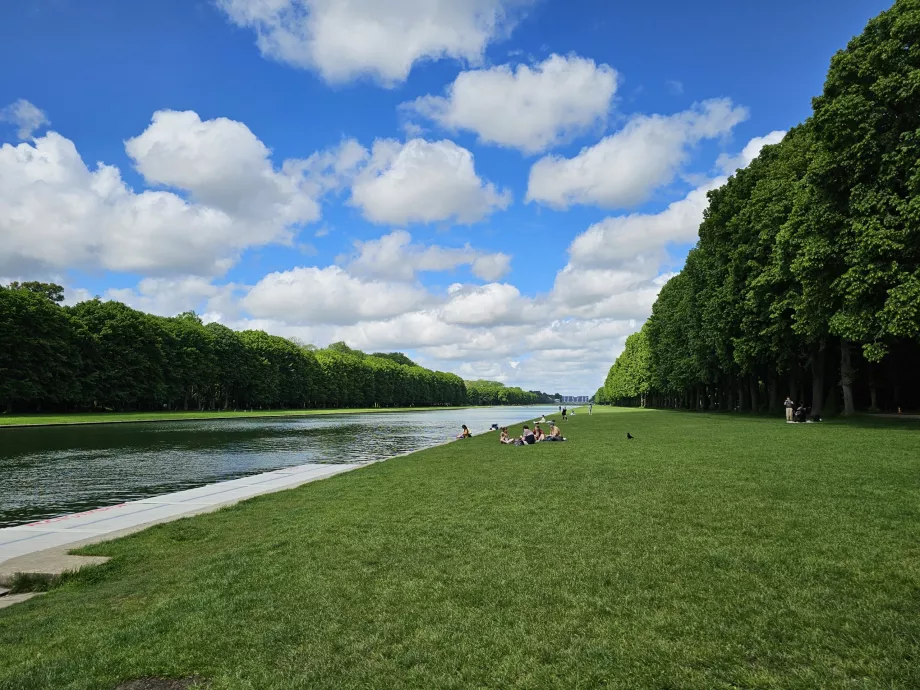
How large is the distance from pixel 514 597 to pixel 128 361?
94.5 meters

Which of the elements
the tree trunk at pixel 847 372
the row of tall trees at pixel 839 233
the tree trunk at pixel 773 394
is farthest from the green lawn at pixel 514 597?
the tree trunk at pixel 773 394

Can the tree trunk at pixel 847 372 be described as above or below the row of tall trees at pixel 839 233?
below

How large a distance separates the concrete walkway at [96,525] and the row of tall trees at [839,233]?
25.9m

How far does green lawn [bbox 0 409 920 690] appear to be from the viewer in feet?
16.3

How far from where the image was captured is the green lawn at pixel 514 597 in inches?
196

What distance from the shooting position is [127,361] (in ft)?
284

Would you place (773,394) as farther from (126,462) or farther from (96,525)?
(96,525)

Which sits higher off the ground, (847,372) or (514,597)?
(847,372)

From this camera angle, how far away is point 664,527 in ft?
30.8

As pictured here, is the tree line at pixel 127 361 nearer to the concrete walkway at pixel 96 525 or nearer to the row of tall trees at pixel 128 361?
the row of tall trees at pixel 128 361

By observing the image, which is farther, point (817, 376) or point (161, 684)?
point (817, 376)

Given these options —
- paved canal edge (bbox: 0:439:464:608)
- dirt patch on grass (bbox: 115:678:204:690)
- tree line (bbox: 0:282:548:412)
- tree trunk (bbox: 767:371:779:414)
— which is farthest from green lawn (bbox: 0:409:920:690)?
tree line (bbox: 0:282:548:412)

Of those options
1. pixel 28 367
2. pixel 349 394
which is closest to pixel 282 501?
pixel 28 367

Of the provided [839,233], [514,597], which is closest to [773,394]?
[839,233]
